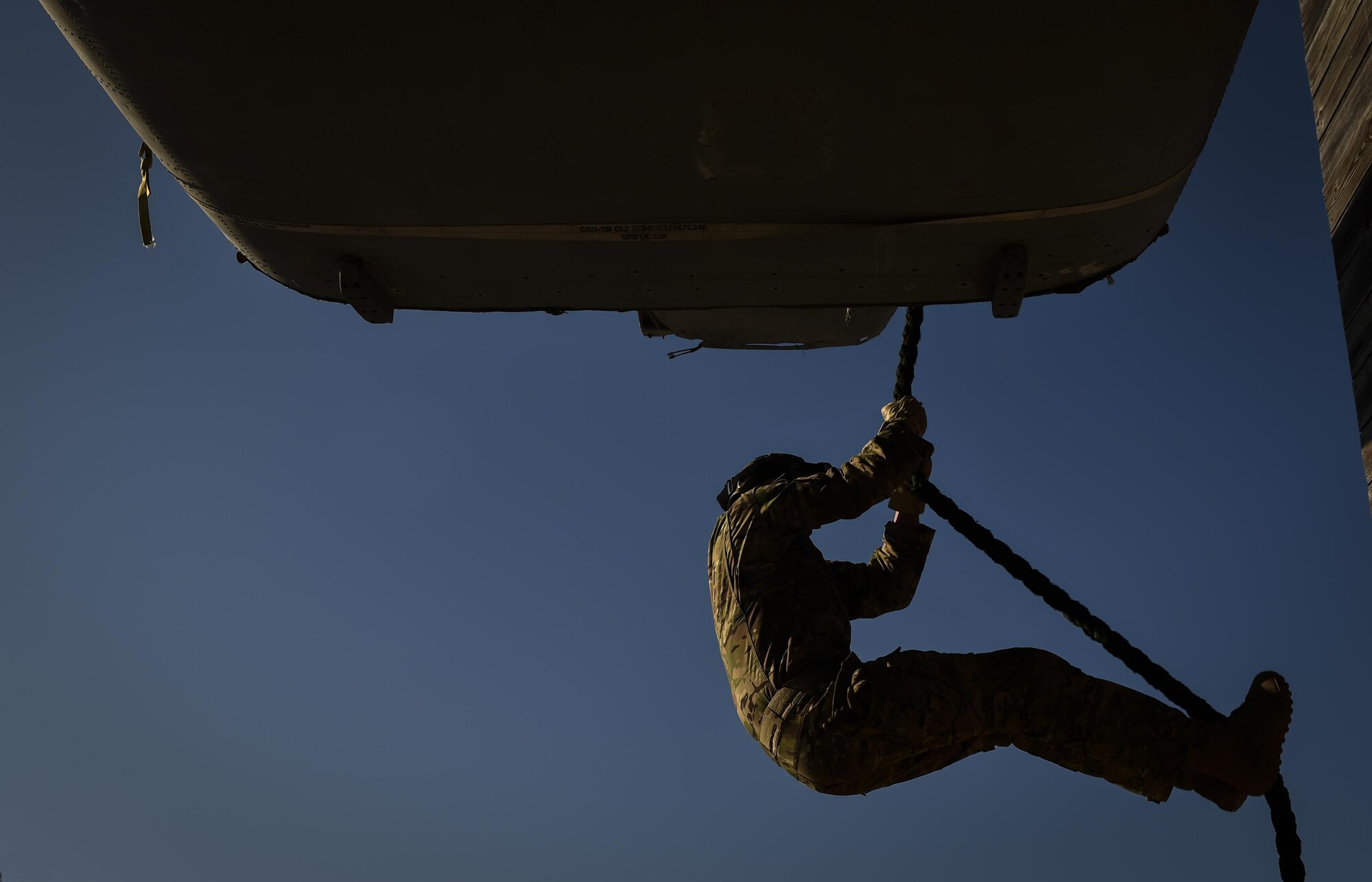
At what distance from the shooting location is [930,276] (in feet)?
19.3

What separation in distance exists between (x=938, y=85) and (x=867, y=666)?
267cm

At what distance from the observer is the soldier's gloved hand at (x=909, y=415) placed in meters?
6.55

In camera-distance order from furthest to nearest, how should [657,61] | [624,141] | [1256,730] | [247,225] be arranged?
[247,225], [1256,730], [624,141], [657,61]

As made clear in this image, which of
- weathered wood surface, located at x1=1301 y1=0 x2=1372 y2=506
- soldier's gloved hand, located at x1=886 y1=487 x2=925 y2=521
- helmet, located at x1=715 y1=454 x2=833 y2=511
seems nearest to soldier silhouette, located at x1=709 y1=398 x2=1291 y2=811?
helmet, located at x1=715 y1=454 x2=833 y2=511

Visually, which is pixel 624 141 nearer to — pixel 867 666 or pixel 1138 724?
pixel 867 666

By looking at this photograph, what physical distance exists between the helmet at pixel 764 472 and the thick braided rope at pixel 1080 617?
0.67 m

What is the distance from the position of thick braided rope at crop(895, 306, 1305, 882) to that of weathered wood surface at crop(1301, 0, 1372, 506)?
6.49ft

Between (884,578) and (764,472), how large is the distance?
0.98m

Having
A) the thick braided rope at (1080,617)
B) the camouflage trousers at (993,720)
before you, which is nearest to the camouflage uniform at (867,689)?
the camouflage trousers at (993,720)

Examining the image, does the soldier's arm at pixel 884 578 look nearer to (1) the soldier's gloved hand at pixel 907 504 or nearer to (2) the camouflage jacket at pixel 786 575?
(1) the soldier's gloved hand at pixel 907 504

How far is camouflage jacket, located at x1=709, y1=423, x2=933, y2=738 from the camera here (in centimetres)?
601

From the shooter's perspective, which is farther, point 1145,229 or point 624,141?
point 1145,229

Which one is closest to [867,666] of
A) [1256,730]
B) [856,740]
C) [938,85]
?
[856,740]

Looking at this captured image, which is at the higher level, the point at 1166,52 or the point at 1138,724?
the point at 1166,52
